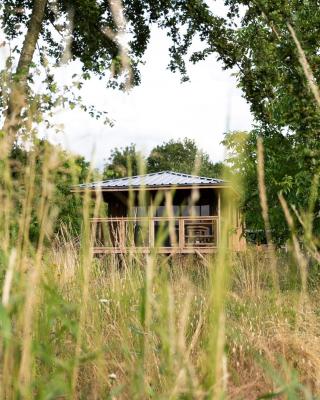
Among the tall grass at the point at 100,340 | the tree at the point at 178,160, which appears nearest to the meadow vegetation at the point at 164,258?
the tall grass at the point at 100,340

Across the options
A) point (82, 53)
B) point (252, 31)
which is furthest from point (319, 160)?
point (82, 53)

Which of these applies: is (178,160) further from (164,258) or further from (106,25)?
(164,258)

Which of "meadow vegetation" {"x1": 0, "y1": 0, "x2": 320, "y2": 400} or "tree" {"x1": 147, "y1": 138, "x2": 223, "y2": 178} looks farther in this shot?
"tree" {"x1": 147, "y1": 138, "x2": 223, "y2": 178}

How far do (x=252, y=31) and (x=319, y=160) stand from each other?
4309 mm

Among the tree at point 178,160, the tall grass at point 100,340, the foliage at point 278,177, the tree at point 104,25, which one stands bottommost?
the tall grass at point 100,340

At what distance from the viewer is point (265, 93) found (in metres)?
11.2

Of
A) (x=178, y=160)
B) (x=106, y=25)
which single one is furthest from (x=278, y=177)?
(x=178, y=160)

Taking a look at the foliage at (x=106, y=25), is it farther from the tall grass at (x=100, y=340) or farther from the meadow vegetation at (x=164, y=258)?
the tall grass at (x=100, y=340)

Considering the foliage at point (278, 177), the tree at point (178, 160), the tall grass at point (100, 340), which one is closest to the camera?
the tall grass at point (100, 340)

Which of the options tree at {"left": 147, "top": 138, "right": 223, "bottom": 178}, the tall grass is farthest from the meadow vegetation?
tree at {"left": 147, "top": 138, "right": 223, "bottom": 178}

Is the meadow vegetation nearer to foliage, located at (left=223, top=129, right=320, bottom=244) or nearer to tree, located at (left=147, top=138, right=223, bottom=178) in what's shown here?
foliage, located at (left=223, top=129, right=320, bottom=244)

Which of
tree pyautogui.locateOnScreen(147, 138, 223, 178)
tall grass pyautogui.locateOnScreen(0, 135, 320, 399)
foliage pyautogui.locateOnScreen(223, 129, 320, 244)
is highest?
tree pyautogui.locateOnScreen(147, 138, 223, 178)

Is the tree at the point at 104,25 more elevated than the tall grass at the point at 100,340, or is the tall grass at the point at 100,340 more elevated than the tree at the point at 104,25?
the tree at the point at 104,25

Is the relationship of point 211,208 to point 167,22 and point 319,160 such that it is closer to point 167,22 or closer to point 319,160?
point 167,22
